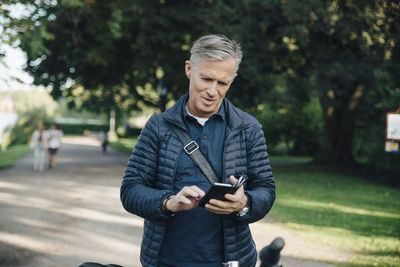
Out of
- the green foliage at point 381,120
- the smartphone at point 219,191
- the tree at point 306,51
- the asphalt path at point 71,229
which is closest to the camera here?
the smartphone at point 219,191

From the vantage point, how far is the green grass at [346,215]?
21.4ft

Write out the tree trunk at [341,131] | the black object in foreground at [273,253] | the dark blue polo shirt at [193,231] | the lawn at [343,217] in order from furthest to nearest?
the tree trunk at [341,131] < the lawn at [343,217] < the black object in foreground at [273,253] < the dark blue polo shirt at [193,231]

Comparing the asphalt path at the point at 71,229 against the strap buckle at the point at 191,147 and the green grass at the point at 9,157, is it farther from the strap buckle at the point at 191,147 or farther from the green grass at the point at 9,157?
the green grass at the point at 9,157

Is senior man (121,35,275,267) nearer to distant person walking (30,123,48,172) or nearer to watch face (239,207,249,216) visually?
watch face (239,207,249,216)

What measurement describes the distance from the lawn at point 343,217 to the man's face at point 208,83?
444 cm

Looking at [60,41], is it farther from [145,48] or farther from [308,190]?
[308,190]

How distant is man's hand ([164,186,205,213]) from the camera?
5.84 feet

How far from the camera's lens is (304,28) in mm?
13047

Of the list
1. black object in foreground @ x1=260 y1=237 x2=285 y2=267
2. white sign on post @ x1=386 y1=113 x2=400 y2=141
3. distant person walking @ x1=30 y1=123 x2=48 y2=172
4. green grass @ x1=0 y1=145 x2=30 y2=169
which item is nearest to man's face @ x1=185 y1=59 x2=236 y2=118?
black object in foreground @ x1=260 y1=237 x2=285 y2=267

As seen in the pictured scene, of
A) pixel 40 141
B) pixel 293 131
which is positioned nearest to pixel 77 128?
pixel 293 131

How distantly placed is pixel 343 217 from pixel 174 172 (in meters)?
7.67

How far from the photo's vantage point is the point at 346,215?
9172 millimetres

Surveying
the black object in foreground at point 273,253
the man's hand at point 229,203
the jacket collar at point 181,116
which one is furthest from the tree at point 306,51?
the man's hand at point 229,203

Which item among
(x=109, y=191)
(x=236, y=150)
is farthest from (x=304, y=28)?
(x=236, y=150)
